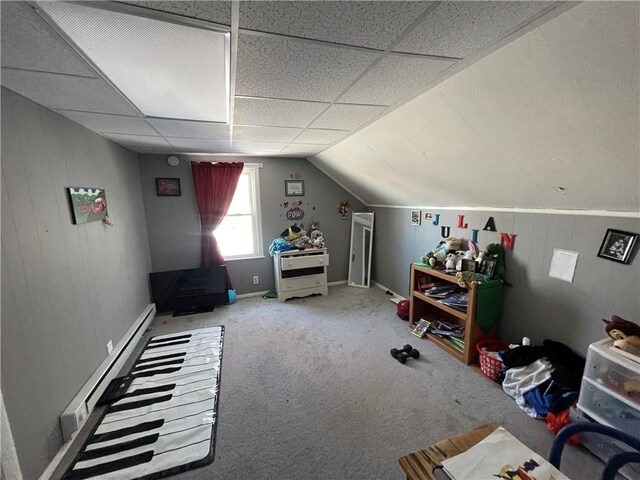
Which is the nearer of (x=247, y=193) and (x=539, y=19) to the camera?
(x=539, y=19)

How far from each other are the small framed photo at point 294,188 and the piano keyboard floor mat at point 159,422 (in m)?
2.35

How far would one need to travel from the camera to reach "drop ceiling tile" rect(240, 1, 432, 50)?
0.85 m

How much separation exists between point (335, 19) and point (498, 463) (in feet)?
5.39

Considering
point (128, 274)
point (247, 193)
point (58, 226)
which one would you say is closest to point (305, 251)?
point (247, 193)

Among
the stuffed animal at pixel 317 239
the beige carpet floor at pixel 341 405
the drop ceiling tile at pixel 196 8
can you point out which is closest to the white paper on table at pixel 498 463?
the beige carpet floor at pixel 341 405

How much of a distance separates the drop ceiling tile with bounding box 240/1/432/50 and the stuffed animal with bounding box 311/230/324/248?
9.72 ft

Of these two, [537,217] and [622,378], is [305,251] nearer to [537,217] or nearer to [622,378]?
[537,217]

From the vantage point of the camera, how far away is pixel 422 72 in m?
1.30

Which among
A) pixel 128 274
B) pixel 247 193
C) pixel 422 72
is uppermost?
pixel 422 72

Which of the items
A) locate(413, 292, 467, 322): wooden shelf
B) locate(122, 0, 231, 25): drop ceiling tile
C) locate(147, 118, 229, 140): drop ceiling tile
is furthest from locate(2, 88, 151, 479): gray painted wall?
locate(413, 292, 467, 322): wooden shelf

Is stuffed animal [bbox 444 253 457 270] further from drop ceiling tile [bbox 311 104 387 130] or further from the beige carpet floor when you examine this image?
drop ceiling tile [bbox 311 104 387 130]

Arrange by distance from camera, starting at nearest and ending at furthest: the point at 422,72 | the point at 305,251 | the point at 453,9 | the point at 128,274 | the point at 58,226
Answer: the point at 453,9
the point at 422,72
the point at 58,226
the point at 128,274
the point at 305,251

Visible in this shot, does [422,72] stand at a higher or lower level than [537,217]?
higher

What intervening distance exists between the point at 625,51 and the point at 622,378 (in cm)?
159
